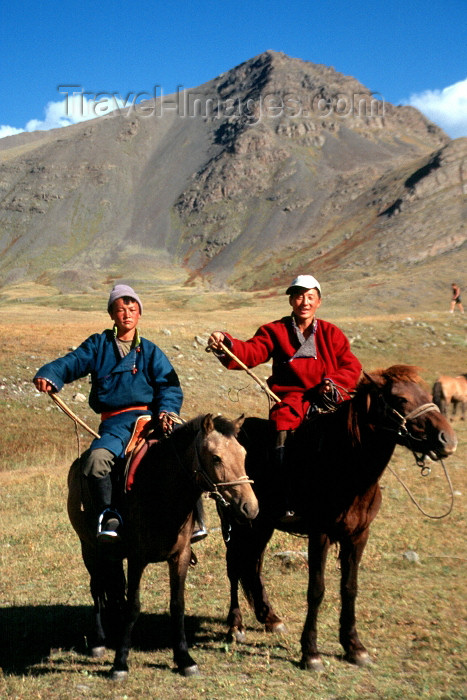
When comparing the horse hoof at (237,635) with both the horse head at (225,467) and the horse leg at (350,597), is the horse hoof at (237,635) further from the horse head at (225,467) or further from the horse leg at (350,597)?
the horse head at (225,467)

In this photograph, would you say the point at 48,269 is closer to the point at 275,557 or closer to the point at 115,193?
the point at 115,193

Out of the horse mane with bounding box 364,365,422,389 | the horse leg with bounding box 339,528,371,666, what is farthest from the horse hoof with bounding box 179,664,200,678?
the horse mane with bounding box 364,365,422,389

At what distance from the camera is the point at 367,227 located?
120562 millimetres

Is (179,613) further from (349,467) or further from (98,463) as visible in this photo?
(349,467)

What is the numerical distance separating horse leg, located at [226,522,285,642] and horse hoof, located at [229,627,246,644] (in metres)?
0.05

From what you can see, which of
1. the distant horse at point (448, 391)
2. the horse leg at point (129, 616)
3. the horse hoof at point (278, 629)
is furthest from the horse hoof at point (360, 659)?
the distant horse at point (448, 391)

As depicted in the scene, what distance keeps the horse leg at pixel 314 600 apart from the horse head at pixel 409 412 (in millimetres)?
1326

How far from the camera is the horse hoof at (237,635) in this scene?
22.0 feet

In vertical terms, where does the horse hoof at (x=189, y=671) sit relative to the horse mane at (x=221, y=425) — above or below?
below

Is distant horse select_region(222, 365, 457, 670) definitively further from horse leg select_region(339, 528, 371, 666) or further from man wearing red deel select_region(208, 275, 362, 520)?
man wearing red deel select_region(208, 275, 362, 520)

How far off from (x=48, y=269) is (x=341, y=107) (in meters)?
106

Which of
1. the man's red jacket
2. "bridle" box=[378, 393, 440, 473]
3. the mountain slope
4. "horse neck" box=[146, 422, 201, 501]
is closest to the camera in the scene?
"bridle" box=[378, 393, 440, 473]

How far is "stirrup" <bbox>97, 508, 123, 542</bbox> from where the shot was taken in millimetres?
5820

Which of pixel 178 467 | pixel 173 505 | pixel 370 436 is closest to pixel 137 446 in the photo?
pixel 178 467
